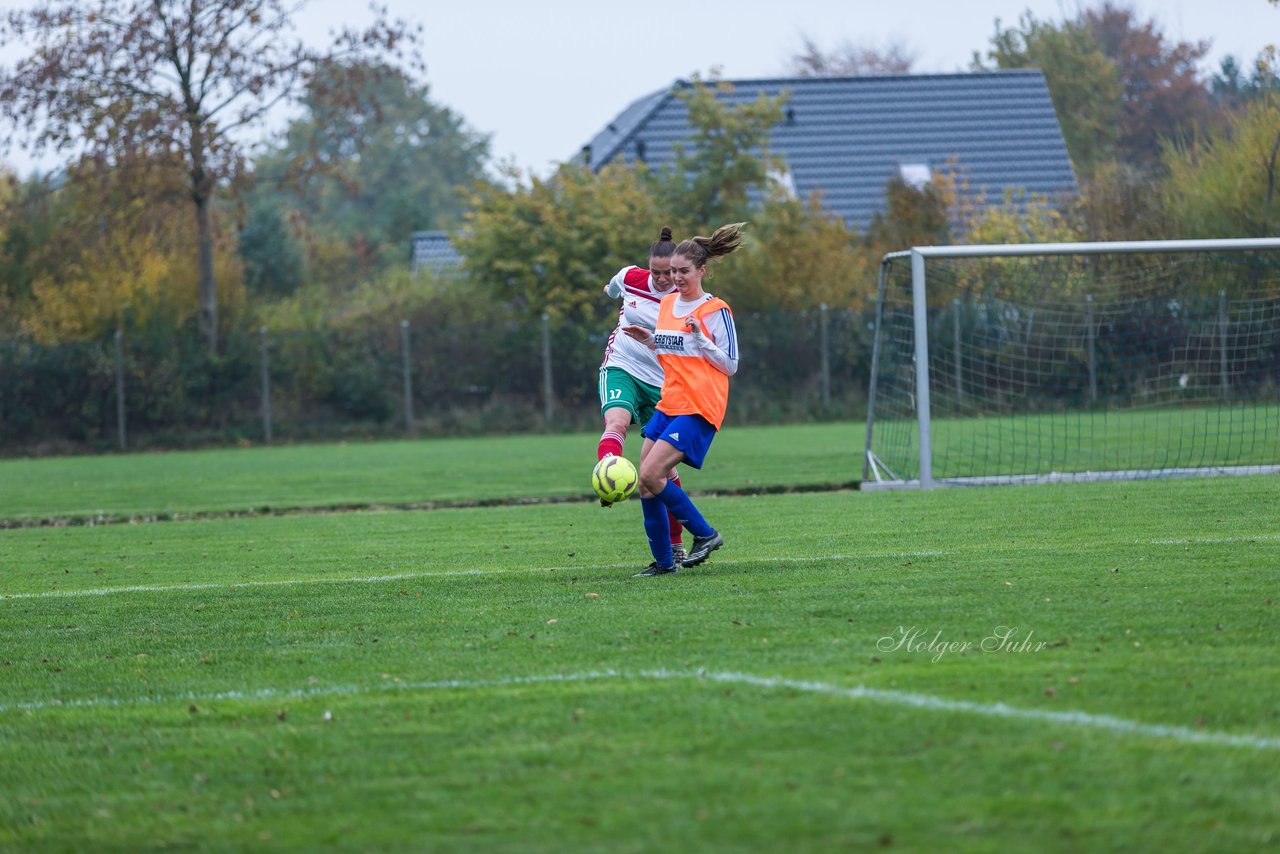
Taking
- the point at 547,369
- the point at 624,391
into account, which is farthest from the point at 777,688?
the point at 547,369

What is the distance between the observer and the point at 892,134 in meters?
40.7

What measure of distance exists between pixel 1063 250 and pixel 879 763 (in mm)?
10561

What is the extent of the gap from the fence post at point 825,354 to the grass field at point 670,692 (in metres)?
18.2

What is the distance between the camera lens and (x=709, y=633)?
5652 mm

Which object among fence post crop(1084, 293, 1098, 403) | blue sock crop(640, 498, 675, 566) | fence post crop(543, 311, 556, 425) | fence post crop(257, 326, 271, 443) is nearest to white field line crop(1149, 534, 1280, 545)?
blue sock crop(640, 498, 675, 566)

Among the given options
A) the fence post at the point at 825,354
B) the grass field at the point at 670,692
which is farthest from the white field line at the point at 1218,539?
the fence post at the point at 825,354

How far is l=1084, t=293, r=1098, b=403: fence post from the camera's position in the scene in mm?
20766

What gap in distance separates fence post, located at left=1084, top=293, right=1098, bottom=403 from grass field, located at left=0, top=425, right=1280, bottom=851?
11356 mm

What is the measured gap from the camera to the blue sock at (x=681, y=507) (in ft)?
25.2

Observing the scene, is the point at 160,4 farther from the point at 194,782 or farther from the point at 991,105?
the point at 194,782

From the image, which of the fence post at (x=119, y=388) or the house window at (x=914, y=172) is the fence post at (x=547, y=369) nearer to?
the fence post at (x=119, y=388)

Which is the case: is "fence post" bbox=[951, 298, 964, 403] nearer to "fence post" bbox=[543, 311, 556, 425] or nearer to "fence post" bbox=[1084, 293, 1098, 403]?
"fence post" bbox=[1084, 293, 1098, 403]

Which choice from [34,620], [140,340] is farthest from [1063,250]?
[140,340]

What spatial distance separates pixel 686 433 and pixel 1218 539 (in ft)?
10.00
